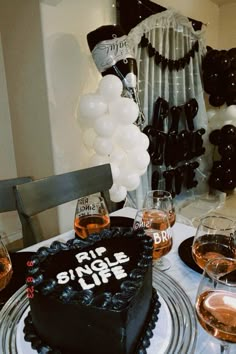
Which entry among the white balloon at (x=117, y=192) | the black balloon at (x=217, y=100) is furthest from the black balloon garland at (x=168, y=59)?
the white balloon at (x=117, y=192)

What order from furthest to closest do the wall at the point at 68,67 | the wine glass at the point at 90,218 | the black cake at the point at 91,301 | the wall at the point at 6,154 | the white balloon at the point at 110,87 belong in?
the wall at the point at 6,154 < the wall at the point at 68,67 < the white balloon at the point at 110,87 < the wine glass at the point at 90,218 < the black cake at the point at 91,301

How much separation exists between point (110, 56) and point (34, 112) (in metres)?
0.79

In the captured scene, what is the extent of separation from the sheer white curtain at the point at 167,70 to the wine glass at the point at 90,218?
159 cm

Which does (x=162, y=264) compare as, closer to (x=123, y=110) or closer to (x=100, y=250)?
(x=100, y=250)

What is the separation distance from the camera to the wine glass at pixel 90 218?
96cm

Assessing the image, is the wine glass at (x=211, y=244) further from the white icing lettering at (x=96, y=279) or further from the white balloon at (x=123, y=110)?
the white balloon at (x=123, y=110)

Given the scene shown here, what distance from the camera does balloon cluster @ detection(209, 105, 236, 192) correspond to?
10.3 feet

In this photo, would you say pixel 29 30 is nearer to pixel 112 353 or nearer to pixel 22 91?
pixel 22 91

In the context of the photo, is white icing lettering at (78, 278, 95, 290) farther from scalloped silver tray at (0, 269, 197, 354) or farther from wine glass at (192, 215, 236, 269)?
wine glass at (192, 215, 236, 269)

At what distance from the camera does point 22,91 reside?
7.54 feet

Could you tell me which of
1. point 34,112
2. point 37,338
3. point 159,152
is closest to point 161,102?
point 159,152

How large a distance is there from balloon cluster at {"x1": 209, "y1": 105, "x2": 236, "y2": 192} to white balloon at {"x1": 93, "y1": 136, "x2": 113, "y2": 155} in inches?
70.0

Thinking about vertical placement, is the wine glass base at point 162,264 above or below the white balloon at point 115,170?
below

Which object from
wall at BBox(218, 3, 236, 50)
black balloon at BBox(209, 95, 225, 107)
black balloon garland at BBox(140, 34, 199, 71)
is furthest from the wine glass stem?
wall at BBox(218, 3, 236, 50)
